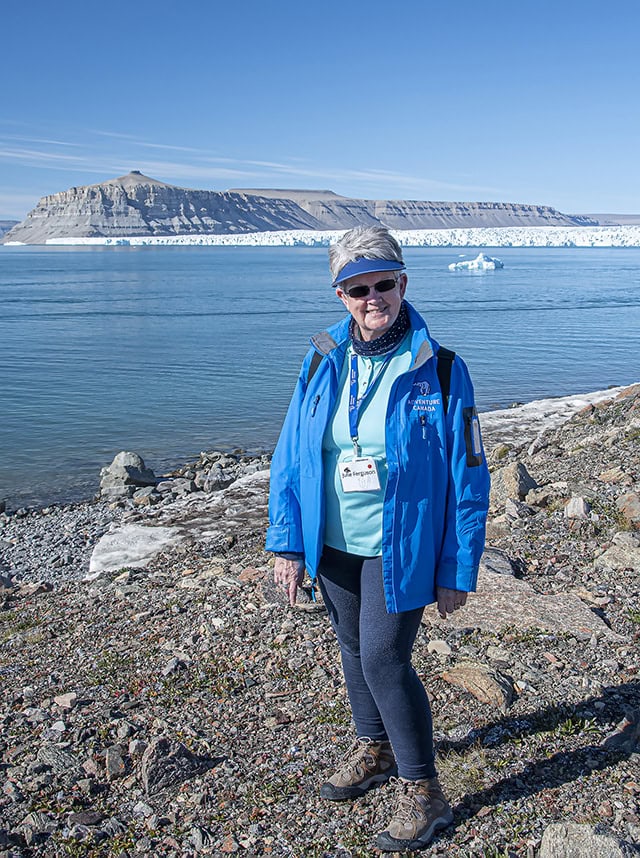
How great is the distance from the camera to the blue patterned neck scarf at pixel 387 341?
2.98 m

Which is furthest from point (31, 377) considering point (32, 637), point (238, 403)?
point (32, 637)

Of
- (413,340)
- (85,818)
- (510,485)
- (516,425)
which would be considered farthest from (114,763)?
(516,425)

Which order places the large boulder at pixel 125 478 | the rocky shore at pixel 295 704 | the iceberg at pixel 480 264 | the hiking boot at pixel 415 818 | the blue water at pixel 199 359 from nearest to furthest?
the hiking boot at pixel 415 818, the rocky shore at pixel 295 704, the large boulder at pixel 125 478, the blue water at pixel 199 359, the iceberg at pixel 480 264

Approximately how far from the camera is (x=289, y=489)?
3.14 m

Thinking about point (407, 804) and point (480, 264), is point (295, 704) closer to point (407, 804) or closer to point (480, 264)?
point (407, 804)

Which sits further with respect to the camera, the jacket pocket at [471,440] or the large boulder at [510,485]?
the large boulder at [510,485]

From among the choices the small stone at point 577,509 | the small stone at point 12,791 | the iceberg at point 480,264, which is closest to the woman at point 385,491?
the small stone at point 12,791

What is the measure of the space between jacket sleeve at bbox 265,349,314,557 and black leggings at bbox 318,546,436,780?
0.48ft

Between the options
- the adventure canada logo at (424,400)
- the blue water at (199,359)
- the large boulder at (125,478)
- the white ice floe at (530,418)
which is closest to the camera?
the adventure canada logo at (424,400)

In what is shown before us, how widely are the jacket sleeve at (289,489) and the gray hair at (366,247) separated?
382mm

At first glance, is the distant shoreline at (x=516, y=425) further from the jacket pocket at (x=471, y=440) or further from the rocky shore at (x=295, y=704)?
the jacket pocket at (x=471, y=440)

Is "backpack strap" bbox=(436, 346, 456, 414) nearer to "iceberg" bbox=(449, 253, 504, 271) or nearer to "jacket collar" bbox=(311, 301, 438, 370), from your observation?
"jacket collar" bbox=(311, 301, 438, 370)

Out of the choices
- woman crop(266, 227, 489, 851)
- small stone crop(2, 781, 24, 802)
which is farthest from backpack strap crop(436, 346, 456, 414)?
small stone crop(2, 781, 24, 802)

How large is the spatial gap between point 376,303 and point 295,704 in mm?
2386
